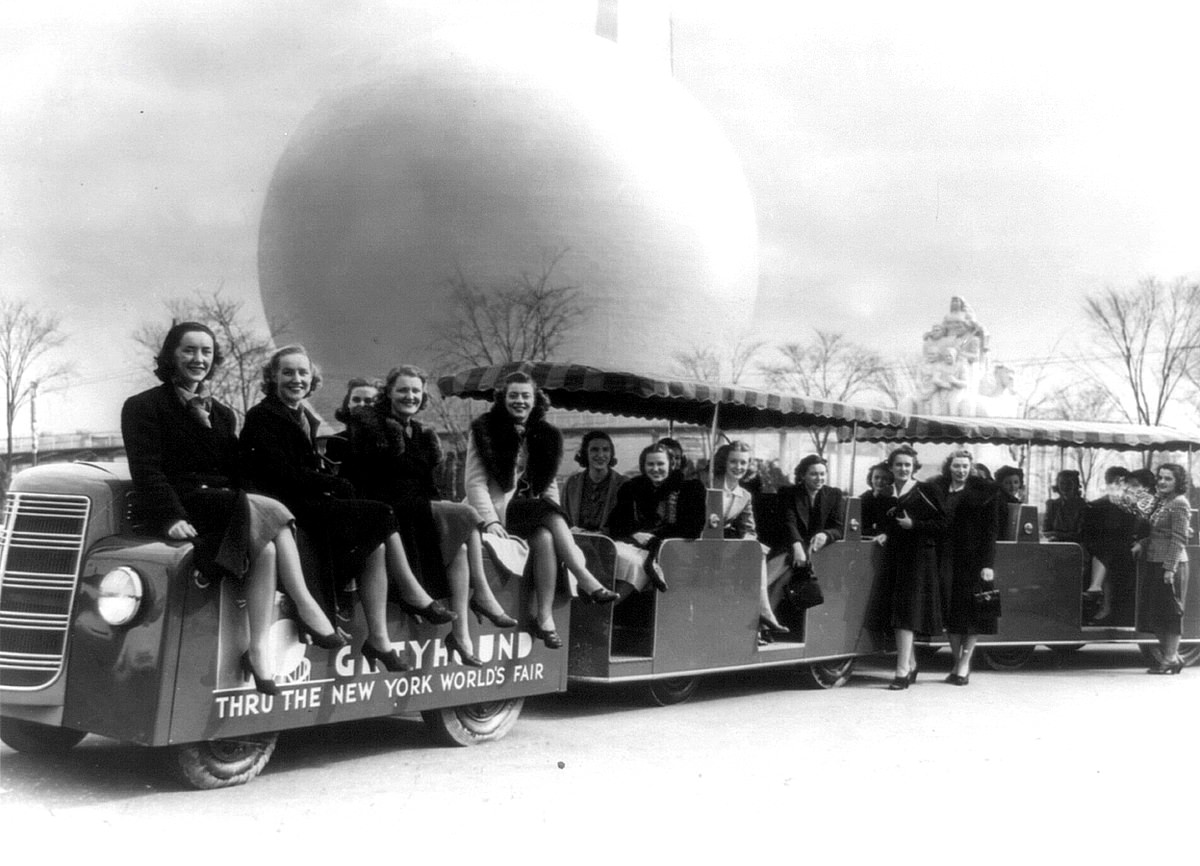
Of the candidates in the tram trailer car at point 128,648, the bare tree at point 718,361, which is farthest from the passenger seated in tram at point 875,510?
the bare tree at point 718,361

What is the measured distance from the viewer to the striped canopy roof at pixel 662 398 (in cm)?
757

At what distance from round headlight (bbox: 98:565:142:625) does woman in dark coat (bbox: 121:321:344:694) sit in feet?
0.80

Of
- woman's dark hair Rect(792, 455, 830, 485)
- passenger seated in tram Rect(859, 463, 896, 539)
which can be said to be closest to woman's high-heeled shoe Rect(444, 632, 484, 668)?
woman's dark hair Rect(792, 455, 830, 485)

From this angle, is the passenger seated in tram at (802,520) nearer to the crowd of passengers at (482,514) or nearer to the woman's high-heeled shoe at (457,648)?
the crowd of passengers at (482,514)

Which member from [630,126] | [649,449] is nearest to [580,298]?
[630,126]

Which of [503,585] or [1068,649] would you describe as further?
[1068,649]

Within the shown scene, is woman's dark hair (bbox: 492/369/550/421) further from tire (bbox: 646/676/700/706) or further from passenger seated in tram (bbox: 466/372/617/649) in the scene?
tire (bbox: 646/676/700/706)

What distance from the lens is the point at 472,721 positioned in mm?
6336

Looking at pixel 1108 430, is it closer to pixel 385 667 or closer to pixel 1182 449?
pixel 1182 449

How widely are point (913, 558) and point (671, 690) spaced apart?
2.38m

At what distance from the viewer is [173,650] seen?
15.9 feet

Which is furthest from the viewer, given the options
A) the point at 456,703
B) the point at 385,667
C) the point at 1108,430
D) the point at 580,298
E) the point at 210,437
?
the point at 580,298

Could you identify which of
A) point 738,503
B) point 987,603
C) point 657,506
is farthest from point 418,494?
point 987,603

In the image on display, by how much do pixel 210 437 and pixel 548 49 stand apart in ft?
90.1
